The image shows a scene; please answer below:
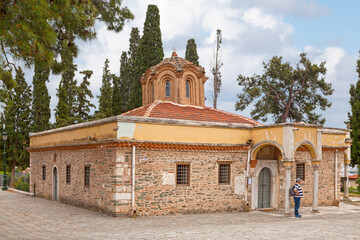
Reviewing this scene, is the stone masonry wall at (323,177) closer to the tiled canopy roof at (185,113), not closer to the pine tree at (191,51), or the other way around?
the tiled canopy roof at (185,113)

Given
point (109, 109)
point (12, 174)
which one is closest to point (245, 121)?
point (109, 109)

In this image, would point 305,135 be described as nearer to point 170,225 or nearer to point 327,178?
point 327,178

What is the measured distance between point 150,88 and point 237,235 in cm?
1390

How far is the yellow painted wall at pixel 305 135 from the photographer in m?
17.4

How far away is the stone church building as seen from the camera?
15898 mm

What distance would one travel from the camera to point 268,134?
59.2 ft

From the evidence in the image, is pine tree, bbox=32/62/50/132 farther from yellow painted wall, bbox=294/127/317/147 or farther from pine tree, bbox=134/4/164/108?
yellow painted wall, bbox=294/127/317/147

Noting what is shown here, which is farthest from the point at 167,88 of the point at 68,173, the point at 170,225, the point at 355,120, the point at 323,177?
the point at 355,120

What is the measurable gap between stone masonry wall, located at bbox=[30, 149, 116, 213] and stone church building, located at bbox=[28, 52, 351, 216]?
0.14 ft

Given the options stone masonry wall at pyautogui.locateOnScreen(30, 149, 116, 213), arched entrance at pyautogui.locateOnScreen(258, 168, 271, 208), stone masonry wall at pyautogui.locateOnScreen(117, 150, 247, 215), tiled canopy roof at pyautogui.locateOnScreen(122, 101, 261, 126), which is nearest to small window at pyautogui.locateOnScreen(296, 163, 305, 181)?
arched entrance at pyautogui.locateOnScreen(258, 168, 271, 208)

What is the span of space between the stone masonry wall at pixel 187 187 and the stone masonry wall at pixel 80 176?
139 centimetres

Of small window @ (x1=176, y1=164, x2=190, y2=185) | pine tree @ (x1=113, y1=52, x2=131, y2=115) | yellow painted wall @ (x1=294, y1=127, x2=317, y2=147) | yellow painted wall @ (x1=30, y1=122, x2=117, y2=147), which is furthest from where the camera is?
pine tree @ (x1=113, y1=52, x2=131, y2=115)

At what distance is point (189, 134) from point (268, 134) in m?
3.88

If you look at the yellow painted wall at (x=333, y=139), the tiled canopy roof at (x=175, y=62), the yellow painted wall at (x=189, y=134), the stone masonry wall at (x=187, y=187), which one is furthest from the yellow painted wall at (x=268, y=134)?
the tiled canopy roof at (x=175, y=62)
